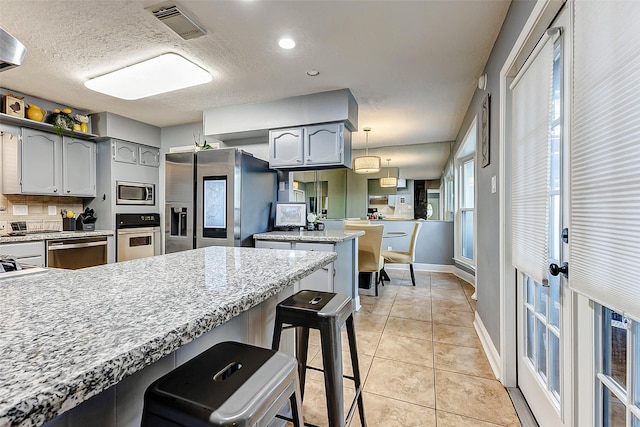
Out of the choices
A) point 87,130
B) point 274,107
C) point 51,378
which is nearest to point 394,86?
point 274,107

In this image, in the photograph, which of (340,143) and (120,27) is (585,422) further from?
(120,27)

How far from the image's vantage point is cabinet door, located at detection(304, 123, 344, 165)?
3.25 meters

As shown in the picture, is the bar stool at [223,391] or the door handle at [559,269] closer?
the bar stool at [223,391]

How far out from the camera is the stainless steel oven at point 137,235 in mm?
3932

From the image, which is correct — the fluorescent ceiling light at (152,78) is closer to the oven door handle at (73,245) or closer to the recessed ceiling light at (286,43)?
the recessed ceiling light at (286,43)

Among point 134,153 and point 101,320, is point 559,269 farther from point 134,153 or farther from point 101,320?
point 134,153

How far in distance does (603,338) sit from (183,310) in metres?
1.31

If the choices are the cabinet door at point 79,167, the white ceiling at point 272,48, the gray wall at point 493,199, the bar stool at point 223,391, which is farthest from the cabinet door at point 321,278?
the cabinet door at point 79,167

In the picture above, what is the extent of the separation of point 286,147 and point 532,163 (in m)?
2.57

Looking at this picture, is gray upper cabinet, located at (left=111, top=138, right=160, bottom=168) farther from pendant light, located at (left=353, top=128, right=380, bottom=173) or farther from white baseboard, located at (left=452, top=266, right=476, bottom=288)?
white baseboard, located at (left=452, top=266, right=476, bottom=288)

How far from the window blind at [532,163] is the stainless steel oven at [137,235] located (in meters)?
4.36

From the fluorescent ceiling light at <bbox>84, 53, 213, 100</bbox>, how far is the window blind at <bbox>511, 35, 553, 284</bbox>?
2.49 meters

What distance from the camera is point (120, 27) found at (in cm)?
209

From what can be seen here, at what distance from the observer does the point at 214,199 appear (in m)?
3.26
